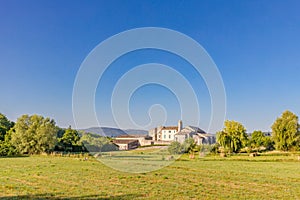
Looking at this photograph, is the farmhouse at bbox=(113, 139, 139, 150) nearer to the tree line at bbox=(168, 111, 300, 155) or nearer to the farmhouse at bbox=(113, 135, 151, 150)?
the farmhouse at bbox=(113, 135, 151, 150)

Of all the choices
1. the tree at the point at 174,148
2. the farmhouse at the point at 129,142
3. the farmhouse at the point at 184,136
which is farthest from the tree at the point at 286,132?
the farmhouse at the point at 129,142

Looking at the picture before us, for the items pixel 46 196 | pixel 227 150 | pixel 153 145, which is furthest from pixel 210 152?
pixel 46 196

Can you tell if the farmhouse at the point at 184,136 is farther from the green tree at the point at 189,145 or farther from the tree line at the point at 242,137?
the tree line at the point at 242,137

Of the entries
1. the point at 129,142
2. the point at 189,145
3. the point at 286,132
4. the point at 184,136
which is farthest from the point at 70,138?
the point at 286,132

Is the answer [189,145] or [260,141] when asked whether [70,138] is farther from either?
[260,141]

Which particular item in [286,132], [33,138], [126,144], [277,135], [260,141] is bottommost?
[126,144]

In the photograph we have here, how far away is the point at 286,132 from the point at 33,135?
53.0 meters

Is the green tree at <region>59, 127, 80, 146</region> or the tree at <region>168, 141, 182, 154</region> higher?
the green tree at <region>59, 127, 80, 146</region>

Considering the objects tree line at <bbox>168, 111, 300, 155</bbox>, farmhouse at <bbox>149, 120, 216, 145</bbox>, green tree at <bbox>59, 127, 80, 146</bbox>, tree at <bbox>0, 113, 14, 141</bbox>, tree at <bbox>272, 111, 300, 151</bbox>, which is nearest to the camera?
farmhouse at <bbox>149, 120, 216, 145</bbox>

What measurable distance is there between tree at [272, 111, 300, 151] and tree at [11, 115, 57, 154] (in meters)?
48.3

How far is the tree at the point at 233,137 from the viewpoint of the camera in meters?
53.6

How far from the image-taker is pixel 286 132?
55.7 metres

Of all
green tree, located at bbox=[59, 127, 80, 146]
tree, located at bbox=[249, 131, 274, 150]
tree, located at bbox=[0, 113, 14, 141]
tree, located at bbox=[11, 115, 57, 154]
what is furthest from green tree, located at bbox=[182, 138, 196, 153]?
tree, located at bbox=[0, 113, 14, 141]

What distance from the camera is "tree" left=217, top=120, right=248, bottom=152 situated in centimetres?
5356
